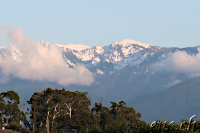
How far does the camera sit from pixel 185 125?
4929 inches

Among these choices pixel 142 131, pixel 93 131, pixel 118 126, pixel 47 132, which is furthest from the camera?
pixel 47 132

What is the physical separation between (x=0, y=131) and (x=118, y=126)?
4932 centimetres

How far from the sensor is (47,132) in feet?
651

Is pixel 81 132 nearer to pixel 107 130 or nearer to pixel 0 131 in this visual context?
pixel 0 131

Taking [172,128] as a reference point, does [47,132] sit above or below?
above

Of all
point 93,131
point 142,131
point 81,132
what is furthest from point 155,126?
point 81,132

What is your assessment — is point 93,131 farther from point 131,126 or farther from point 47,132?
point 47,132

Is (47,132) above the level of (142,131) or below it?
above

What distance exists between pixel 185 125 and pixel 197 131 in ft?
21.3

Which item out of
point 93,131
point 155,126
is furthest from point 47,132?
point 155,126

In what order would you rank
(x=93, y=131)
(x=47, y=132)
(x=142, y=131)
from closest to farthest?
(x=142, y=131), (x=93, y=131), (x=47, y=132)

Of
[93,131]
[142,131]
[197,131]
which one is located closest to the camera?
[197,131]

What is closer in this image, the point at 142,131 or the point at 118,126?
the point at 142,131

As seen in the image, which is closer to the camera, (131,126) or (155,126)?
(155,126)
